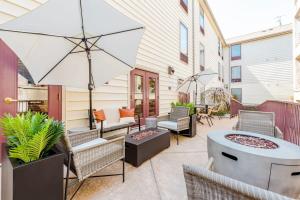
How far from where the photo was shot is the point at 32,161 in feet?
4.90

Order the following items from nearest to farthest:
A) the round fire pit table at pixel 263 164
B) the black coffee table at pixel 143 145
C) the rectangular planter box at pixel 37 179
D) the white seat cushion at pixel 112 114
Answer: the rectangular planter box at pixel 37 179 < the round fire pit table at pixel 263 164 < the black coffee table at pixel 143 145 < the white seat cushion at pixel 112 114

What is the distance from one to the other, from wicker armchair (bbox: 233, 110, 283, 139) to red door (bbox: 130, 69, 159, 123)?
125 inches

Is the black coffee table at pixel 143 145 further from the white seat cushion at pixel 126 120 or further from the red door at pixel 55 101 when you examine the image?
the red door at pixel 55 101

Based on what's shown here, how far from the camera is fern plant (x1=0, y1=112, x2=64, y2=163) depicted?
4.98ft

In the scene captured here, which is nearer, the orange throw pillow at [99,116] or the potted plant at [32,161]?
the potted plant at [32,161]

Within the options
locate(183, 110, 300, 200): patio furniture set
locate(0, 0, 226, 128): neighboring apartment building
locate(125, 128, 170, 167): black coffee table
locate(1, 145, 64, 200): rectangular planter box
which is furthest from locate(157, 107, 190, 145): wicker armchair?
locate(1, 145, 64, 200): rectangular planter box

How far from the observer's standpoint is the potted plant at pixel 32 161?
142cm

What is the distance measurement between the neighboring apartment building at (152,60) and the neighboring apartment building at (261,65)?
8735 millimetres

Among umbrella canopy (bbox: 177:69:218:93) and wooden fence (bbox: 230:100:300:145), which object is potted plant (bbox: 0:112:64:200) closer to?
wooden fence (bbox: 230:100:300:145)

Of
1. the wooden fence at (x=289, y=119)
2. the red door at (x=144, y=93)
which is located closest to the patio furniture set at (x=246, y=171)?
the wooden fence at (x=289, y=119)

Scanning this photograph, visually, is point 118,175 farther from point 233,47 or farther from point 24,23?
point 233,47

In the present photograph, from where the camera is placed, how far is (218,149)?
2.19 meters

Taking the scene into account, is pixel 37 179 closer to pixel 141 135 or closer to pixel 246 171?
pixel 246 171

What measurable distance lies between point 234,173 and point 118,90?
364 cm
